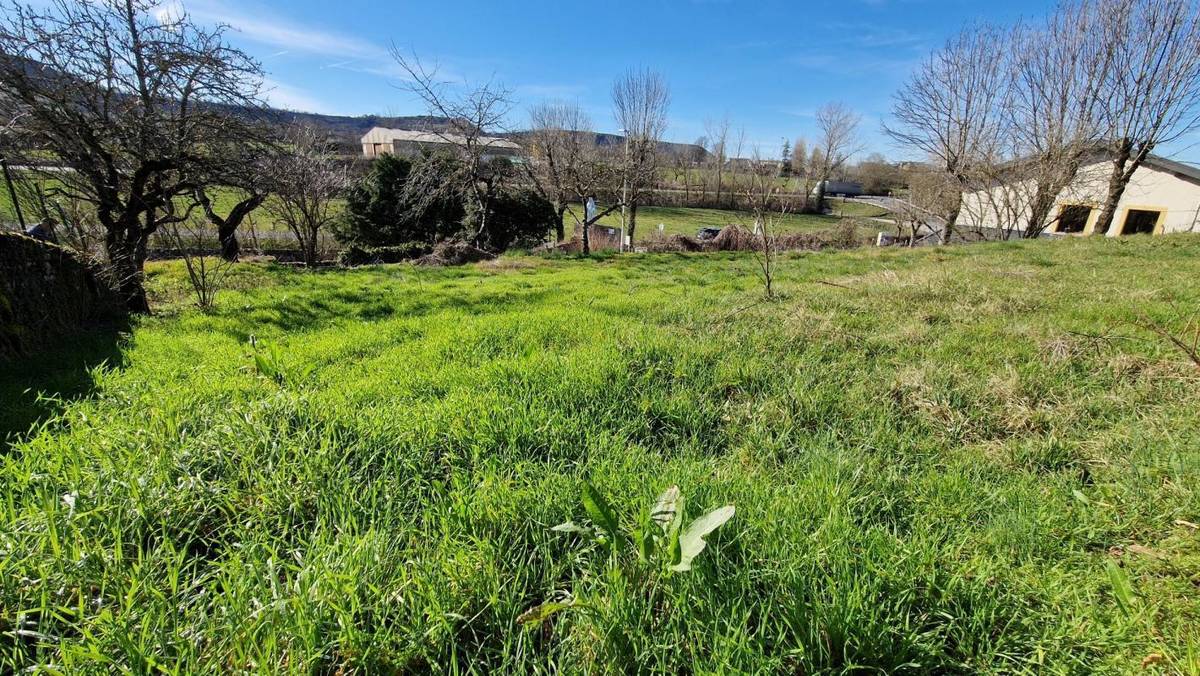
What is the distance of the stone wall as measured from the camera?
3969mm

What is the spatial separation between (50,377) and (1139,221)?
35.4 metres

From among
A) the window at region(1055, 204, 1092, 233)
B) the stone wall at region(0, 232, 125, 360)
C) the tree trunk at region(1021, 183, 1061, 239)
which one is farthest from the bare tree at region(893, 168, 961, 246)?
the stone wall at region(0, 232, 125, 360)

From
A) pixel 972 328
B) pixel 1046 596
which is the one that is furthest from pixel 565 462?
pixel 972 328

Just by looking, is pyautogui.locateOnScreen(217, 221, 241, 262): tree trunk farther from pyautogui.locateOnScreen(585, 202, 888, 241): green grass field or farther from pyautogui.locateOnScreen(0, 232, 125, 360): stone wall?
pyautogui.locateOnScreen(585, 202, 888, 241): green grass field

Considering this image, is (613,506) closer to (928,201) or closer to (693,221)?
(928,201)

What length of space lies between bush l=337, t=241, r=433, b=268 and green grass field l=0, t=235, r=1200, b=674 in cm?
1428

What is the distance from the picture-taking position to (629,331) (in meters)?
4.25

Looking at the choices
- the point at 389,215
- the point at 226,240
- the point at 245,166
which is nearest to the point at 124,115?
the point at 245,166

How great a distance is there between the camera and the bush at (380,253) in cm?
1752

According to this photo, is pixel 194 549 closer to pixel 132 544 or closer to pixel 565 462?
pixel 132 544

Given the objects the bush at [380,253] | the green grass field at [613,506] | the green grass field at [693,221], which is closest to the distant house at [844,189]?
the green grass field at [693,221]

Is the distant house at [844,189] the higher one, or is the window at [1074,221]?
the distant house at [844,189]

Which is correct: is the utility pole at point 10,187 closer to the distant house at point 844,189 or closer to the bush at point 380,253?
the bush at point 380,253

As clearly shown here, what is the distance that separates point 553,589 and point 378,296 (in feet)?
23.6
